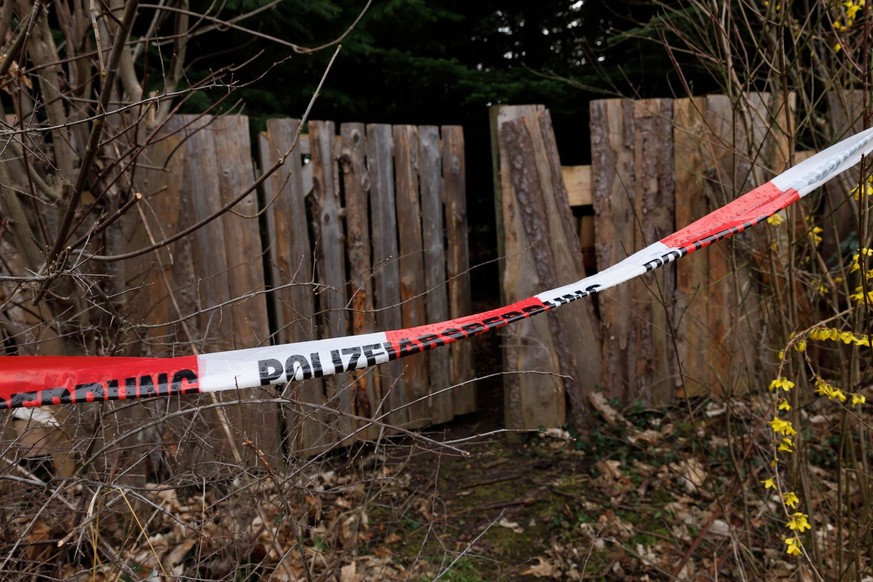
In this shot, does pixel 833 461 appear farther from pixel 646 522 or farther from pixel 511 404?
pixel 511 404

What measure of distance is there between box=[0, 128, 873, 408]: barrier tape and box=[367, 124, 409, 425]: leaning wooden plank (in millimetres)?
1710

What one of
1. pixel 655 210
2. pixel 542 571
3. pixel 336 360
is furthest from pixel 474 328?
pixel 655 210

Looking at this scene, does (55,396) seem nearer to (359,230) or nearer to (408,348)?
(408,348)

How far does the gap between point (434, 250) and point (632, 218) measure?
4.26ft

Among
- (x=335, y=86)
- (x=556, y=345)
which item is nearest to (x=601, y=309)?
(x=556, y=345)

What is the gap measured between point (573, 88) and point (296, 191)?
394cm

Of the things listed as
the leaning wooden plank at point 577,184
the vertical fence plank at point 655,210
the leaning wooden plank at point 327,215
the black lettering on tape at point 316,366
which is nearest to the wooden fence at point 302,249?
the leaning wooden plank at point 327,215

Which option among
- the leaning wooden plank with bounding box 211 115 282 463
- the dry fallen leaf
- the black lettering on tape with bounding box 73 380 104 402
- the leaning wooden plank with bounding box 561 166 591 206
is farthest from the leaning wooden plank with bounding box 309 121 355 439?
the black lettering on tape with bounding box 73 380 104 402

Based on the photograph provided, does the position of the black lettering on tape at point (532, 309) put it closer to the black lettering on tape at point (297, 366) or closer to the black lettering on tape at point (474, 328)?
the black lettering on tape at point (474, 328)

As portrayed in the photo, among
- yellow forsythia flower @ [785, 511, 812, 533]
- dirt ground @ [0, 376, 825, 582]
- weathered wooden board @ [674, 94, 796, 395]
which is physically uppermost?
weathered wooden board @ [674, 94, 796, 395]

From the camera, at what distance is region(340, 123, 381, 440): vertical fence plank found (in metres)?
3.68

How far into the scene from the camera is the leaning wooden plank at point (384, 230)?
12.4 feet

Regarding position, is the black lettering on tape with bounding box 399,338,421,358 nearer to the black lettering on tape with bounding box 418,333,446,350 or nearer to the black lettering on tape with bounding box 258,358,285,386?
the black lettering on tape with bounding box 418,333,446,350

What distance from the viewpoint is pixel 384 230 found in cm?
385
